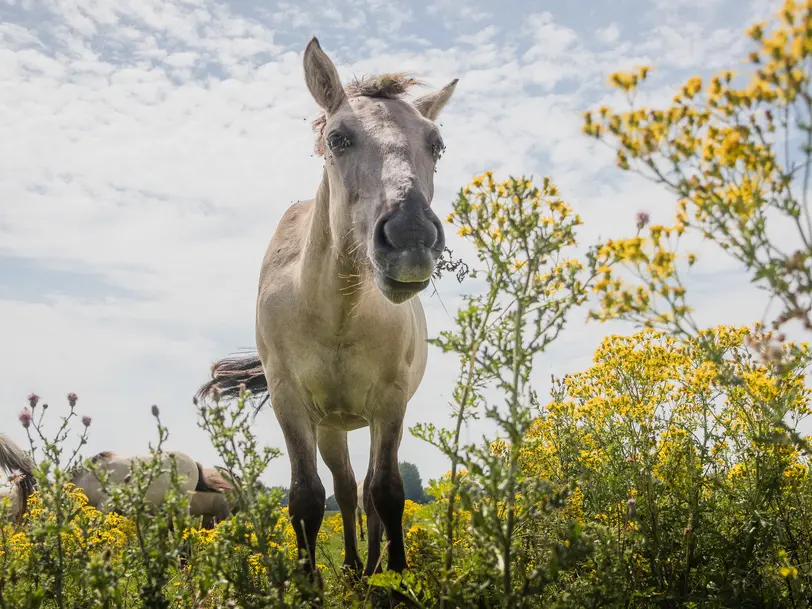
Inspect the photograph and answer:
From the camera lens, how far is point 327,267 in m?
4.32

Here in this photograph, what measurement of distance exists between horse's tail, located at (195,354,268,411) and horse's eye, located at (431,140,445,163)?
444 centimetres

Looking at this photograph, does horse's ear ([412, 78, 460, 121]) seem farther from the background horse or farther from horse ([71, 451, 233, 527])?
horse ([71, 451, 233, 527])

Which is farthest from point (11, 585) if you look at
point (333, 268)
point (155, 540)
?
point (333, 268)

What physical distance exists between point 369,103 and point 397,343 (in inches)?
65.4

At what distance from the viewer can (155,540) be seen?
2086 mm

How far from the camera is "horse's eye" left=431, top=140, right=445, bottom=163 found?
401cm

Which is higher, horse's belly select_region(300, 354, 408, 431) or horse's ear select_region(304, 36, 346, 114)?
horse's ear select_region(304, 36, 346, 114)

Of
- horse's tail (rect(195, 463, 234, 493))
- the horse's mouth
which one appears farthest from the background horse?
the horse's mouth

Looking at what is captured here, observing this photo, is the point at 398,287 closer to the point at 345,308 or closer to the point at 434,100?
the point at 345,308

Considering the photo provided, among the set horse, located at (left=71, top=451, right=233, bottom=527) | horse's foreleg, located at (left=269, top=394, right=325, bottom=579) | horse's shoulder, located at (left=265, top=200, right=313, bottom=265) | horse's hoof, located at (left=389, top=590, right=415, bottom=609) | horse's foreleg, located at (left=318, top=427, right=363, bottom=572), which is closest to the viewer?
horse's hoof, located at (left=389, top=590, right=415, bottom=609)

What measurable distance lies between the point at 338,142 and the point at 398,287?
130cm

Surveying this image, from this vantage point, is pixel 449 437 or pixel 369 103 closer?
pixel 449 437

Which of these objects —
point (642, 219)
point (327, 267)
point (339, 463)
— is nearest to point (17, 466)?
point (339, 463)

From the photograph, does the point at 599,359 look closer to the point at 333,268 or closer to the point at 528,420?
the point at 333,268
